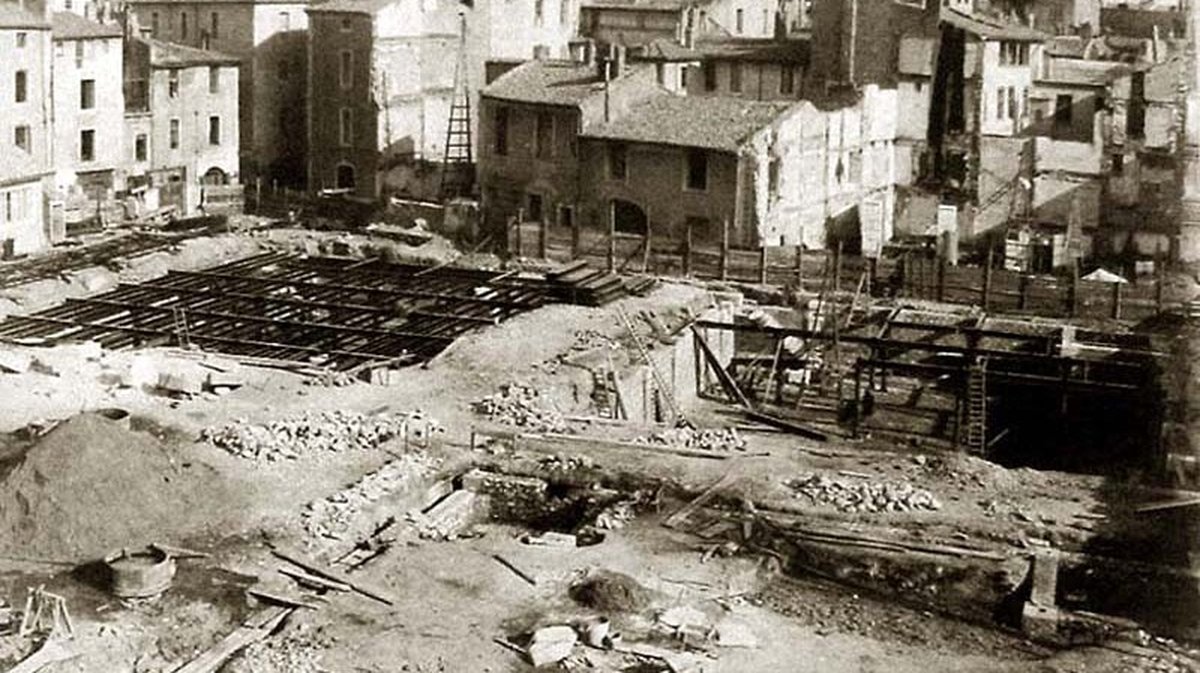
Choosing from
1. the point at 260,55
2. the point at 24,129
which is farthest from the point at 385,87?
the point at 24,129

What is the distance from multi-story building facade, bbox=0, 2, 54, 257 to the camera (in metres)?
54.0

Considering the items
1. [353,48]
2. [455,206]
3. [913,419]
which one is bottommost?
[913,419]

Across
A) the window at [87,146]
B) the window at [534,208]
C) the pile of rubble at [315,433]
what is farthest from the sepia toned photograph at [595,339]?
the window at [87,146]

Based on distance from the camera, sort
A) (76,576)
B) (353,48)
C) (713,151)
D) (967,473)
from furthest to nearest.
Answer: (353,48) < (713,151) < (967,473) < (76,576)

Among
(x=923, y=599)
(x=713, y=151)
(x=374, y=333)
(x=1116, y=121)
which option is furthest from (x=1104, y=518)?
(x=1116, y=121)

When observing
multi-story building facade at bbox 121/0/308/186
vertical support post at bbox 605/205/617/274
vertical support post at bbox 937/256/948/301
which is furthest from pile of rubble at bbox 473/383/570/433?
multi-story building facade at bbox 121/0/308/186

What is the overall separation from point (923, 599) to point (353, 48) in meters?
47.5

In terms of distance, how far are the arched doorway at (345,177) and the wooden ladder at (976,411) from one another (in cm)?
3724

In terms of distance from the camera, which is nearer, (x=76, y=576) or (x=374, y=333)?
(x=76, y=576)

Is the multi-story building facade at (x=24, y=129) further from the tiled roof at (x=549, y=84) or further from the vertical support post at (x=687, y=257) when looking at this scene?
the vertical support post at (x=687, y=257)

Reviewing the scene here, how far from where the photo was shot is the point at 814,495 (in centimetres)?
3111

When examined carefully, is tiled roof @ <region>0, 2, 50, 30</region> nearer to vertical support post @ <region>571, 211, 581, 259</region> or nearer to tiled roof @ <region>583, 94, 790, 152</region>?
tiled roof @ <region>583, 94, 790, 152</region>

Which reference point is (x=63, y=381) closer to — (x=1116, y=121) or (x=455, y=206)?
(x=455, y=206)

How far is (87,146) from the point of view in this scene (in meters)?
65.8
